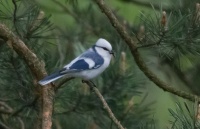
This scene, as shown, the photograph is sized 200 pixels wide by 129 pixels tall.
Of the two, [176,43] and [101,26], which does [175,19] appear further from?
[101,26]

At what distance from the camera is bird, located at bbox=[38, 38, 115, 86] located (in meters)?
1.13

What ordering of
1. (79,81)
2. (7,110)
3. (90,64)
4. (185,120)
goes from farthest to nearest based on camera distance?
(79,81) → (7,110) → (90,64) → (185,120)

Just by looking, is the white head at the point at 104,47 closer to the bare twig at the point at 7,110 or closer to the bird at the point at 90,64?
the bird at the point at 90,64

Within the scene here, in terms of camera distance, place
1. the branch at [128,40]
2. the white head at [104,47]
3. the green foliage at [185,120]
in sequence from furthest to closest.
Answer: the white head at [104,47] → the branch at [128,40] → the green foliage at [185,120]

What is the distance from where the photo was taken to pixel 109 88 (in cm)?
142

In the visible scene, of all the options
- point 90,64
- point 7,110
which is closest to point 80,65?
point 90,64

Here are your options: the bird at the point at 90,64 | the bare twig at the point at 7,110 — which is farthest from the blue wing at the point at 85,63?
the bare twig at the point at 7,110

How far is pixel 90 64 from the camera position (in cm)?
120

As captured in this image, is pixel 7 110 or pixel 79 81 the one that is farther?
pixel 79 81

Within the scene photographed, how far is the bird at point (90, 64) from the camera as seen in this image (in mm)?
1135

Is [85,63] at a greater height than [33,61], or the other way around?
[33,61]

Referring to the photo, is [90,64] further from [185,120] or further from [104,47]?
[185,120]

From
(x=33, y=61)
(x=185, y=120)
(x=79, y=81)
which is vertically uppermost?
(x=33, y=61)

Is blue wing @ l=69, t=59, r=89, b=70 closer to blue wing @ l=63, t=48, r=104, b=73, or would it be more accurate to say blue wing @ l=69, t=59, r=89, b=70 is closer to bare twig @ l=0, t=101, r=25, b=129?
blue wing @ l=63, t=48, r=104, b=73
